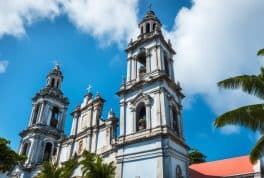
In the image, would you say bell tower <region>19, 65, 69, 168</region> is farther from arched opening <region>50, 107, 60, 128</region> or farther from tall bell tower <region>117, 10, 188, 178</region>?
tall bell tower <region>117, 10, 188, 178</region>

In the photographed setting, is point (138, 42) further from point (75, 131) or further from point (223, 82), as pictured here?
point (223, 82)

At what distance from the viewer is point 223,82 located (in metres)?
9.84

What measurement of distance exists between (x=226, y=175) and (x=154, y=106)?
24.6ft

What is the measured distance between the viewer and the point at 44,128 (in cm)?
3161

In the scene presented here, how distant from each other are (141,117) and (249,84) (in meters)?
12.7

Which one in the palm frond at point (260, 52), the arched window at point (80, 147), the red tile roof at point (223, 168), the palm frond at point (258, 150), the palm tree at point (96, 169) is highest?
the arched window at point (80, 147)

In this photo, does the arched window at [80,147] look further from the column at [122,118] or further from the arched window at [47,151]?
the arched window at [47,151]

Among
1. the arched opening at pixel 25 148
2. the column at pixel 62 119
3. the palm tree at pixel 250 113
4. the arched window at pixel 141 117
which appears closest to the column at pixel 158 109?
the arched window at pixel 141 117

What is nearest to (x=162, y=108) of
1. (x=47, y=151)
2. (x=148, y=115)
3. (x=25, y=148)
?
(x=148, y=115)

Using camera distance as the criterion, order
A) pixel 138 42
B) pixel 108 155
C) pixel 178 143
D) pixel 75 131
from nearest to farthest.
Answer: pixel 178 143 < pixel 108 155 < pixel 138 42 < pixel 75 131

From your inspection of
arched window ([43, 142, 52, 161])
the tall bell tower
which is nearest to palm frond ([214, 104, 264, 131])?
the tall bell tower

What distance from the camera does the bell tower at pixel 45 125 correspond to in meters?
30.4

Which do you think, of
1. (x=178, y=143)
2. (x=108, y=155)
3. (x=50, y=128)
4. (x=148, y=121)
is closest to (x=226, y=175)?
(x=178, y=143)

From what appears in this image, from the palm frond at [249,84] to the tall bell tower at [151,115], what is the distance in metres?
9.24
